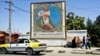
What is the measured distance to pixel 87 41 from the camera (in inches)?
1321

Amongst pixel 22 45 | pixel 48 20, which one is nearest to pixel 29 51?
pixel 22 45

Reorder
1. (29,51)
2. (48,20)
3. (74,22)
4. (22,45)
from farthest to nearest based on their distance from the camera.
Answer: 1. (74,22)
2. (48,20)
3. (22,45)
4. (29,51)

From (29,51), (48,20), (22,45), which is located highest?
(48,20)

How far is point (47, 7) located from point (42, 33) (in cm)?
353

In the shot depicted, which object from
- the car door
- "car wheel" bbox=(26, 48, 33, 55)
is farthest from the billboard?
"car wheel" bbox=(26, 48, 33, 55)

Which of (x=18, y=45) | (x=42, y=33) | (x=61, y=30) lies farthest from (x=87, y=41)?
(x=18, y=45)

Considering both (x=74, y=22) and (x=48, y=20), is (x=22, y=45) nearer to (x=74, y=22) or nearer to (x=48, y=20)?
(x=48, y=20)

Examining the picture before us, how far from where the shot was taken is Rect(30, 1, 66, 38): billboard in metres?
37.0

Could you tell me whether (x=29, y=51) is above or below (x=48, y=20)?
below

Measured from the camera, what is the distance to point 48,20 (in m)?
37.2

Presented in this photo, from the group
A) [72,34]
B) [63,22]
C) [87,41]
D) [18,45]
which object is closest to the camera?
[18,45]

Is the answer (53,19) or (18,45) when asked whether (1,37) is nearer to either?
(53,19)

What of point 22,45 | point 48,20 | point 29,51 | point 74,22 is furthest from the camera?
point 74,22

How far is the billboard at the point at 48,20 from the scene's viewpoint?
121 ft
